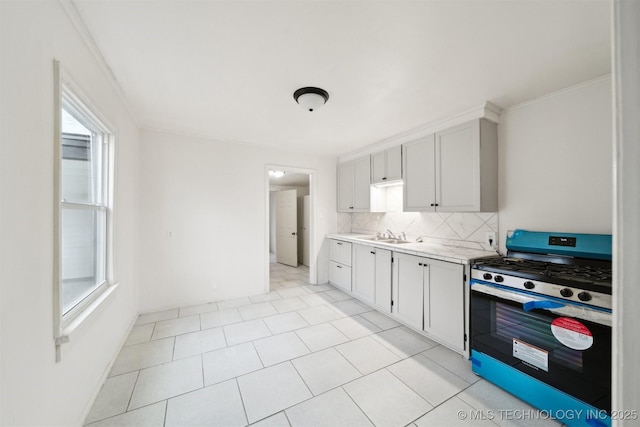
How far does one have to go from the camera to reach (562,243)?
Answer: 2051 millimetres

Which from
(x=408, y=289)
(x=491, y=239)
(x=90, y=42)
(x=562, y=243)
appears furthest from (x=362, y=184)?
(x=90, y=42)

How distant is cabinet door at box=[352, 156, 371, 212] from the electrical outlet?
5.46 ft

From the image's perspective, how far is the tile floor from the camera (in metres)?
1.61

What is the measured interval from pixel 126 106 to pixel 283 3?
214cm

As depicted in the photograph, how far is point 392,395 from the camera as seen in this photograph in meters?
1.80

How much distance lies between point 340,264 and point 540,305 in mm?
2705

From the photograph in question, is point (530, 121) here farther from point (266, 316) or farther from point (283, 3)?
point (266, 316)

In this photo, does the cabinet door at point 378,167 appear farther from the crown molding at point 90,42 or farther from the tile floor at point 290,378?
the crown molding at point 90,42

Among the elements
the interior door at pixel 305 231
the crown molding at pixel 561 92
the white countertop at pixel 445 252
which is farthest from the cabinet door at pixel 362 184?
the interior door at pixel 305 231

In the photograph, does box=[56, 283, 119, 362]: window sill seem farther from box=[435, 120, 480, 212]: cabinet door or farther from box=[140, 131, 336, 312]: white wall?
box=[435, 120, 480, 212]: cabinet door

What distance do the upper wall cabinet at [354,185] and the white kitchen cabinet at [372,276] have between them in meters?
0.78

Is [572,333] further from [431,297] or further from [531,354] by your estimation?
[431,297]

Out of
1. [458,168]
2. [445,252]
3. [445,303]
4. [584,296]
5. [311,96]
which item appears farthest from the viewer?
[458,168]

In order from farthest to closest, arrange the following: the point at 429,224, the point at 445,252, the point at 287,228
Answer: the point at 287,228 → the point at 429,224 → the point at 445,252
